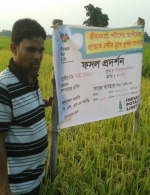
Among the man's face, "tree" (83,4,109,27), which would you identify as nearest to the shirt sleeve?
the man's face

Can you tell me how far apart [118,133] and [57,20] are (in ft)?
5.11

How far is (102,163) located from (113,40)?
46.2 inches

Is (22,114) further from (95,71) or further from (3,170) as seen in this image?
(95,71)

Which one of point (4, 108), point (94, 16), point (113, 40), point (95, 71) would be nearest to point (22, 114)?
point (4, 108)

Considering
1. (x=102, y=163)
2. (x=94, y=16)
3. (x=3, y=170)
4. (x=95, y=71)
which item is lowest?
(x=102, y=163)

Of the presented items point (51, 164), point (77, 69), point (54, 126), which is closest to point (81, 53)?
point (77, 69)

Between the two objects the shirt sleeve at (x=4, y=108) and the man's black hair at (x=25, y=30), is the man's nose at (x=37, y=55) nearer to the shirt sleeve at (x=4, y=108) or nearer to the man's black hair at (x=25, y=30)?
the man's black hair at (x=25, y=30)

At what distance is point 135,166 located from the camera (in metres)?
2.68

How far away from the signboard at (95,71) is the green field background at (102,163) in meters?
0.34

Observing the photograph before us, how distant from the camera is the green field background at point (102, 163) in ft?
7.59

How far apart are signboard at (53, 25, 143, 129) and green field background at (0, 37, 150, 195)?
34 cm

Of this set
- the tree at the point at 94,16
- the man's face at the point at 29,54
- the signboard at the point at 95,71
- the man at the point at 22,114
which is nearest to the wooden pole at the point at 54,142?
the signboard at the point at 95,71

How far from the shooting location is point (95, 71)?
106 inches

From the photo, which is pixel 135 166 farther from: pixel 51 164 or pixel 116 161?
pixel 51 164
